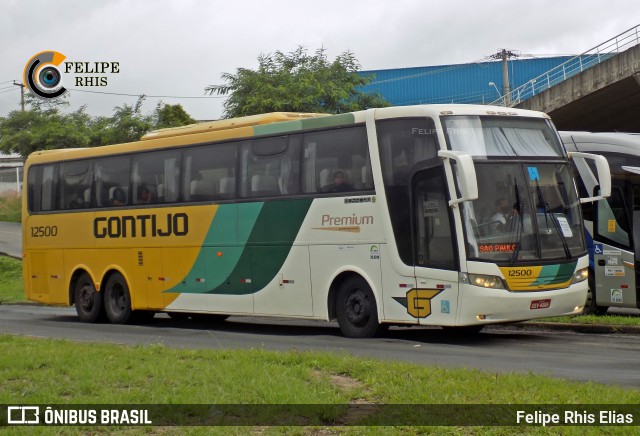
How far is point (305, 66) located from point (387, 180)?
2440cm

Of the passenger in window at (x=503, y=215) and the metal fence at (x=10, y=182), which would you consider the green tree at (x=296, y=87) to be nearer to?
the passenger in window at (x=503, y=215)

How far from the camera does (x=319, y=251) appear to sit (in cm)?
1725

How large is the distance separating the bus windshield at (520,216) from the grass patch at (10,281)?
20852mm

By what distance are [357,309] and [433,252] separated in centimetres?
193

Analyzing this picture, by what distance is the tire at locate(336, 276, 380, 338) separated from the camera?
646 inches

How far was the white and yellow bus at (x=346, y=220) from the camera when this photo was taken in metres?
15.1

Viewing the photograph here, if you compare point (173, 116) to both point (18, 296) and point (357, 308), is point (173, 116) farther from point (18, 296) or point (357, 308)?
point (357, 308)

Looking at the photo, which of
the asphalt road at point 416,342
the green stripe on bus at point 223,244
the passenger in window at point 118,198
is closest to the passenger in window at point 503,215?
the asphalt road at point 416,342

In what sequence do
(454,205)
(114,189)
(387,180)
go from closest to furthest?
(454,205), (387,180), (114,189)

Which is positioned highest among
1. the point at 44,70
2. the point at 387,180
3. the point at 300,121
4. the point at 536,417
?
the point at 44,70

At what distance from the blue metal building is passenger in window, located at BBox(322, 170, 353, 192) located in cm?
4681

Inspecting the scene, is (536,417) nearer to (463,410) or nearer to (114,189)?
(463,410)

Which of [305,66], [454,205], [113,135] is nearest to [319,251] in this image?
[454,205]

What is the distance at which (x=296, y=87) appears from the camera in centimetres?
3816
